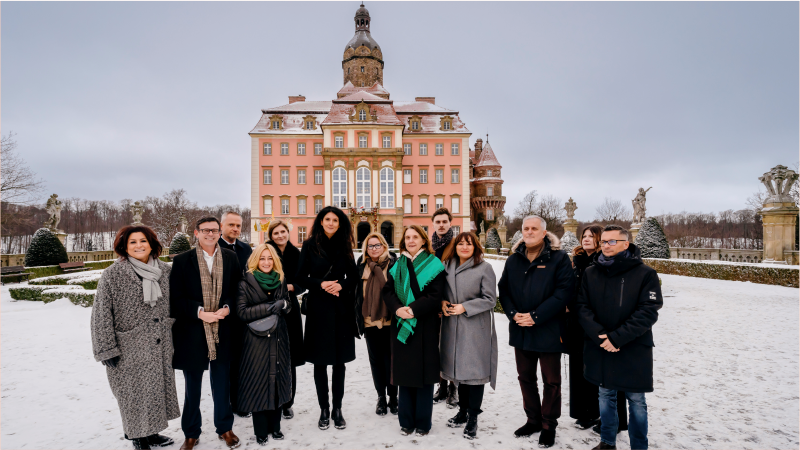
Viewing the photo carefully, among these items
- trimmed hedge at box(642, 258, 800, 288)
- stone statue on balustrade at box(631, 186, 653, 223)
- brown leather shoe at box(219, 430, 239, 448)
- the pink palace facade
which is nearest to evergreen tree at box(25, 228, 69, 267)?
the pink palace facade

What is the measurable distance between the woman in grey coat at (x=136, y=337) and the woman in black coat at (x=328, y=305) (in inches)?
47.4

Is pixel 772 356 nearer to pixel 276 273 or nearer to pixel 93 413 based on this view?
pixel 276 273

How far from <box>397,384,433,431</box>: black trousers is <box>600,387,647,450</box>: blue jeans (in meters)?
1.49

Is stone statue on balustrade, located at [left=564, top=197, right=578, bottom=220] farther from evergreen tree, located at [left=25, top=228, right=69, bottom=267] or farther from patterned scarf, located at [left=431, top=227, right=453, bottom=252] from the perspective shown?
evergreen tree, located at [left=25, top=228, right=69, bottom=267]

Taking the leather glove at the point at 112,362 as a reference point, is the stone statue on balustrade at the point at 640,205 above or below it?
above

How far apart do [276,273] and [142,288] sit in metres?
1.08

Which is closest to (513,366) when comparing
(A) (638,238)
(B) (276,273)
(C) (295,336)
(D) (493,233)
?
(C) (295,336)

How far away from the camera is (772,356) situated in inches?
225

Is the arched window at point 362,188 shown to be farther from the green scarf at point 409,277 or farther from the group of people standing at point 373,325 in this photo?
the green scarf at point 409,277

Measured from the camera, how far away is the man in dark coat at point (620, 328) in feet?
10.2

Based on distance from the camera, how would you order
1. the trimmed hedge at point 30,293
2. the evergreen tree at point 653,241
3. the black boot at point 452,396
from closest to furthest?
the black boot at point 452,396, the trimmed hedge at point 30,293, the evergreen tree at point 653,241

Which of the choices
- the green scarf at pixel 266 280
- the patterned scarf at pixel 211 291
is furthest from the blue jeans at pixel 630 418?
the patterned scarf at pixel 211 291

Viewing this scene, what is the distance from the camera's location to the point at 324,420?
3.79 metres

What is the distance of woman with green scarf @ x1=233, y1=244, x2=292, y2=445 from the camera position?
3.42 meters
